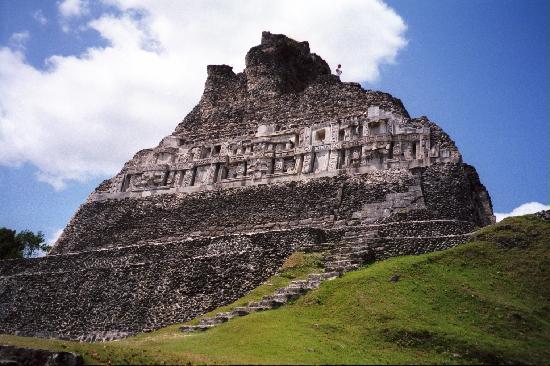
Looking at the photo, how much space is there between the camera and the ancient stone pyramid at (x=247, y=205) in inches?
Answer: 993

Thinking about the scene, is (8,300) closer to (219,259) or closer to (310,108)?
(219,259)

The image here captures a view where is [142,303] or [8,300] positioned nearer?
[142,303]

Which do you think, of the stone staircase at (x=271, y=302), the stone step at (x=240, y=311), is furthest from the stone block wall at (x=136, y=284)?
the stone step at (x=240, y=311)

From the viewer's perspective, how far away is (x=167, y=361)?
14234mm

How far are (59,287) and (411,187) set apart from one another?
63.2 ft

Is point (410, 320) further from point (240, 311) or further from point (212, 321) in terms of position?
point (212, 321)

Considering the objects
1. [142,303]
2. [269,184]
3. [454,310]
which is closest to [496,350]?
[454,310]

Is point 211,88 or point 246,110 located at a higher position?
point 211,88

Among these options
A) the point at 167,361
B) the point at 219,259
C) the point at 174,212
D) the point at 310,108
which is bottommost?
the point at 167,361

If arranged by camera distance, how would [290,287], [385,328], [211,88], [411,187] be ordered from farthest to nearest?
[211,88] < [411,187] < [290,287] < [385,328]

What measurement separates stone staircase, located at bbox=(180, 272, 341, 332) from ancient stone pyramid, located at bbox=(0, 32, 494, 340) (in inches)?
69.4

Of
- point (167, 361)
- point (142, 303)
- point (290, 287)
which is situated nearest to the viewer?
point (167, 361)

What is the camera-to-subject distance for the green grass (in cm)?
1471

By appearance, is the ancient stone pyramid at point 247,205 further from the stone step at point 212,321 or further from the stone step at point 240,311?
the stone step at point 240,311
